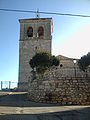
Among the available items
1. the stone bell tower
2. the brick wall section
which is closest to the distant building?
the stone bell tower

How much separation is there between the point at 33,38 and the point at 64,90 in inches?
820

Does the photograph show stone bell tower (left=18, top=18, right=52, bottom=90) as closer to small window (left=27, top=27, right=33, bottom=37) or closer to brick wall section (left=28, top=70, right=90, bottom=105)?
small window (left=27, top=27, right=33, bottom=37)

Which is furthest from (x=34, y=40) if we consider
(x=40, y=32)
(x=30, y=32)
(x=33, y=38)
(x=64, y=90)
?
(x=64, y=90)

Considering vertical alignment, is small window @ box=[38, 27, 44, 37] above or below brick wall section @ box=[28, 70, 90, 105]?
above

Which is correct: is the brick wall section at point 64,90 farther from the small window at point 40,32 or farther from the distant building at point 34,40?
→ the small window at point 40,32

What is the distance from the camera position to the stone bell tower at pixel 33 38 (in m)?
34.6

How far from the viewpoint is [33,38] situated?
115 feet

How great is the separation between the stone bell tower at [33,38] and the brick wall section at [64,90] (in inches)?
Answer: 716

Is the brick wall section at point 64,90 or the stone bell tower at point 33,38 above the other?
the stone bell tower at point 33,38

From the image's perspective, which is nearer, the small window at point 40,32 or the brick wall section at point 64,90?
the brick wall section at point 64,90

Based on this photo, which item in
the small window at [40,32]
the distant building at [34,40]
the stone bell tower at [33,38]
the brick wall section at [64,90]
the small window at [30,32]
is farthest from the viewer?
the small window at [30,32]

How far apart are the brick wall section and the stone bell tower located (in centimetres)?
1819

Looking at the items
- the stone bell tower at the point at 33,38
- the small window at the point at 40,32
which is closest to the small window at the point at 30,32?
the stone bell tower at the point at 33,38

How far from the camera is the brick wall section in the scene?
15117 mm
